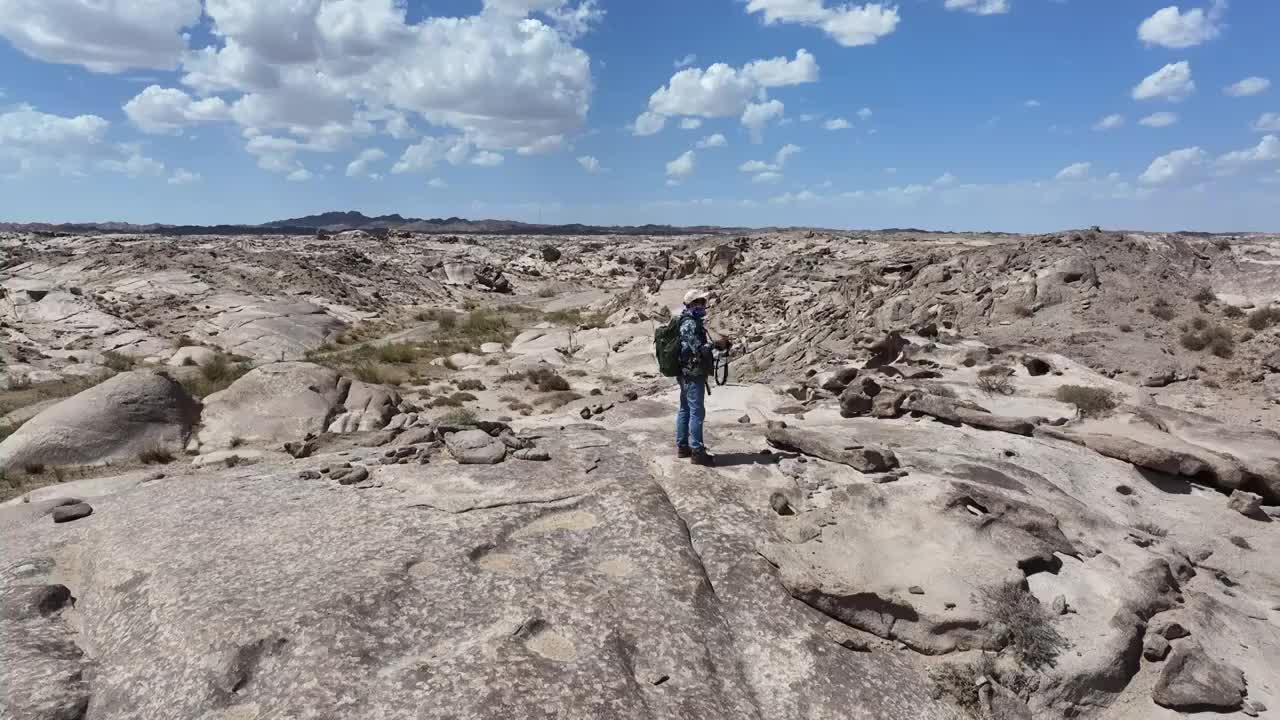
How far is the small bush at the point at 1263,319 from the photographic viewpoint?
15.3 m

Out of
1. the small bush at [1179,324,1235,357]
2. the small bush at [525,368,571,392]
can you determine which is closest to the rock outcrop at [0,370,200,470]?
the small bush at [525,368,571,392]

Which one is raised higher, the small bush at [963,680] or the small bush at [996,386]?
the small bush at [996,386]

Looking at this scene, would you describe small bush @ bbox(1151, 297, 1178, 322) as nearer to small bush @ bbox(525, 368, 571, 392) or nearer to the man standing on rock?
small bush @ bbox(525, 368, 571, 392)

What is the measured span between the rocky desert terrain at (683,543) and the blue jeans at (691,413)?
38 centimetres

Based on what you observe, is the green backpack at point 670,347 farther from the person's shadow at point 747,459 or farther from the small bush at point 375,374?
the small bush at point 375,374

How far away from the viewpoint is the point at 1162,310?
1616cm

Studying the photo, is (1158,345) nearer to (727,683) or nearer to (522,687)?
(727,683)

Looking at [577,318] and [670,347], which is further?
[577,318]

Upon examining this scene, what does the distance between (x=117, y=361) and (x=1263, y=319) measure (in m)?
28.6

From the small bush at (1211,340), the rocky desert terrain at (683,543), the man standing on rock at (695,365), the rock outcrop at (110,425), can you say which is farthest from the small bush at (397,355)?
the small bush at (1211,340)

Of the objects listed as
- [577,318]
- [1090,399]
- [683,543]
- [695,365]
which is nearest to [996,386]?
[1090,399]

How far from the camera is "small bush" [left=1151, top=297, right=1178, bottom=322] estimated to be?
16031 millimetres

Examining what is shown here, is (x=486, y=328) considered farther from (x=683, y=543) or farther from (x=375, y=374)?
(x=683, y=543)

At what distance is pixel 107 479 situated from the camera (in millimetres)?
9008
